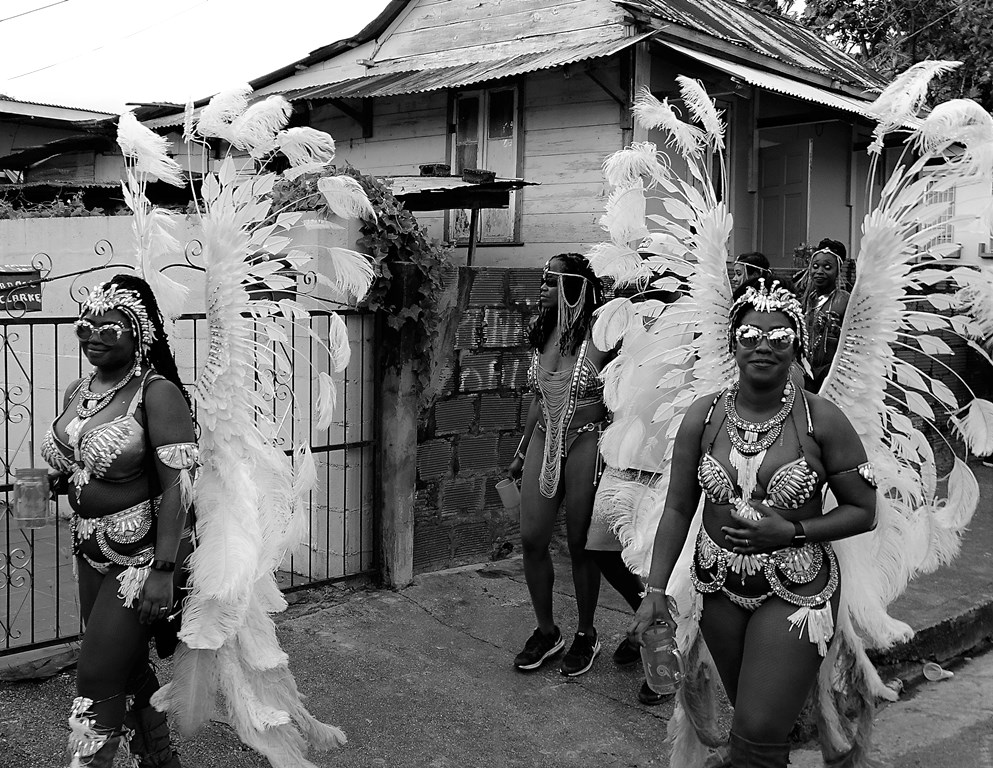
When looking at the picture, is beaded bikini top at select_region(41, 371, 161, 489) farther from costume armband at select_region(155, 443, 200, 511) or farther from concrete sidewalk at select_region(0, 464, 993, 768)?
concrete sidewalk at select_region(0, 464, 993, 768)

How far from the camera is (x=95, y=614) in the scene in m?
3.46

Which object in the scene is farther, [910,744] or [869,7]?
[869,7]

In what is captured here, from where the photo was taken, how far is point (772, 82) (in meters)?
10.5

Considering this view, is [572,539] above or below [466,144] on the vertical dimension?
below

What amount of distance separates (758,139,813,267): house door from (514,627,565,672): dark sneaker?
9.27m

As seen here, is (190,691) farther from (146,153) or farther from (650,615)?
(146,153)

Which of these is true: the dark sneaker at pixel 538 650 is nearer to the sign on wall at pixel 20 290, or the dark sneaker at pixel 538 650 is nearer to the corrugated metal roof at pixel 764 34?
the sign on wall at pixel 20 290

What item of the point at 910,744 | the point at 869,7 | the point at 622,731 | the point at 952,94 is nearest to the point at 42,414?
the point at 622,731

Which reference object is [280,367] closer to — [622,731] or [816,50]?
[622,731]

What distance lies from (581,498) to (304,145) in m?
2.24

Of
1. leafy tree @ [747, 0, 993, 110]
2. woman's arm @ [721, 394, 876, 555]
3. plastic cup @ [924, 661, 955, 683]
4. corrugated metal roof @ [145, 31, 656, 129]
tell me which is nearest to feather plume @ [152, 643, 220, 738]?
woman's arm @ [721, 394, 876, 555]

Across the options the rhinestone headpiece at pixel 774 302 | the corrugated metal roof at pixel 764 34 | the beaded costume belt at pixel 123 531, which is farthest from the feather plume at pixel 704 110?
the corrugated metal roof at pixel 764 34

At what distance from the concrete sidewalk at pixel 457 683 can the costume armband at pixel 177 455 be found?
1561mm

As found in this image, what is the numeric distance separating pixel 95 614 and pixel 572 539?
2.52 meters
